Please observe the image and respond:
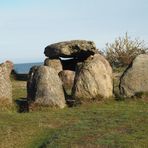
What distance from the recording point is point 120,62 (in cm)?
4647

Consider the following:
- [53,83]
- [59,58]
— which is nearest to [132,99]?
[53,83]

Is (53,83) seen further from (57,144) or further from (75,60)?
(75,60)

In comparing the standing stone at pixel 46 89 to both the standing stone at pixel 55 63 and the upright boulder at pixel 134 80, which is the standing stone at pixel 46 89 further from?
the standing stone at pixel 55 63

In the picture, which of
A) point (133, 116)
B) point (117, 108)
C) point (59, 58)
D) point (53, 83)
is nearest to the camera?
point (133, 116)

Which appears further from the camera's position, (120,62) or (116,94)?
(120,62)

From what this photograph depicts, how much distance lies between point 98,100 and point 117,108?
235 cm

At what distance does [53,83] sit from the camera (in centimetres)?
2147

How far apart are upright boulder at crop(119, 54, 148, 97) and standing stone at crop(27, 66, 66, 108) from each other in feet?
9.87

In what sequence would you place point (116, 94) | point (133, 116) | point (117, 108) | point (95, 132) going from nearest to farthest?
point (95, 132) → point (133, 116) → point (117, 108) → point (116, 94)

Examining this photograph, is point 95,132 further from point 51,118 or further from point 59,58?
point 59,58

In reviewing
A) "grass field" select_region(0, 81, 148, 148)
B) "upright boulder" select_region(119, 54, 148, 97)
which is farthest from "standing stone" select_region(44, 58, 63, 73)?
"grass field" select_region(0, 81, 148, 148)

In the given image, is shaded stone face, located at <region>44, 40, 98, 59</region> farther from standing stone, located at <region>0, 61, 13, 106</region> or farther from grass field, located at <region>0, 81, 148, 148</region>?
grass field, located at <region>0, 81, 148, 148</region>

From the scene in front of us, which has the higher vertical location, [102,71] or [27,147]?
[102,71]

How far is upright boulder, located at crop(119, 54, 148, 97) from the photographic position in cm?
2253
